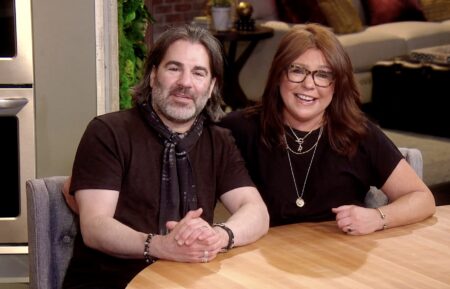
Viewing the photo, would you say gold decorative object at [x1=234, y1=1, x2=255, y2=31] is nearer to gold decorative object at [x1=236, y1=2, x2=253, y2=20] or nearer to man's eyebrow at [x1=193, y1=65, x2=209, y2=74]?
gold decorative object at [x1=236, y1=2, x2=253, y2=20]

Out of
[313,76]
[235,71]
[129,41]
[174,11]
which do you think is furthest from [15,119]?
[174,11]

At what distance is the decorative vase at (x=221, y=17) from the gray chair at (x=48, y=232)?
4894 millimetres

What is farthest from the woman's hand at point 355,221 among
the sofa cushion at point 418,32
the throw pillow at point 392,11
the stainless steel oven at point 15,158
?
the throw pillow at point 392,11

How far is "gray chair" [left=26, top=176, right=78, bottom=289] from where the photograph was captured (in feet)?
8.36

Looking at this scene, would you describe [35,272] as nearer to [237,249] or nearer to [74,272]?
[74,272]

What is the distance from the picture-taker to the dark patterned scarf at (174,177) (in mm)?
2580

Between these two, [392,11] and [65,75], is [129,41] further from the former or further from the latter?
[392,11]

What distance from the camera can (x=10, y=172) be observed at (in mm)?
3580

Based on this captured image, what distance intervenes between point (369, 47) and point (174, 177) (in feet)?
17.8

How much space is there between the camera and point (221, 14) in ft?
24.2

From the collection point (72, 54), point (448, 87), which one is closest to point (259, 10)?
point (448, 87)

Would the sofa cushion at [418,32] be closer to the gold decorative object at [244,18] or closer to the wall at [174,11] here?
the gold decorative object at [244,18]

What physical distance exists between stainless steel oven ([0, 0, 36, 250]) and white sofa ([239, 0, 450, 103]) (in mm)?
4175

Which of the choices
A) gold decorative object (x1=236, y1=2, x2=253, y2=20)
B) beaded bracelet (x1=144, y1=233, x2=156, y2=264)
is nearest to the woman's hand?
beaded bracelet (x1=144, y1=233, x2=156, y2=264)
